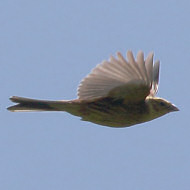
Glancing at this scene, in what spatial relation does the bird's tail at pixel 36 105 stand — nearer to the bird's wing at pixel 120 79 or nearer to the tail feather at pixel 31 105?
the tail feather at pixel 31 105

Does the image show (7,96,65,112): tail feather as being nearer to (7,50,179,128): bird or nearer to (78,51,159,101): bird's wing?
(7,50,179,128): bird

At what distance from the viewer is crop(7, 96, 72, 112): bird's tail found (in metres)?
8.08

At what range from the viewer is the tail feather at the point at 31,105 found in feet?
26.5

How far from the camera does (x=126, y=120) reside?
8117mm

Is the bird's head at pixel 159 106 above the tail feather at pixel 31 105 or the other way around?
the other way around

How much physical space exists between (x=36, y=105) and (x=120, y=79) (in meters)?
1.33

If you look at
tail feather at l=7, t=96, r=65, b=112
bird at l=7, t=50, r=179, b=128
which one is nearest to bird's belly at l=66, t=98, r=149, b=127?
bird at l=7, t=50, r=179, b=128

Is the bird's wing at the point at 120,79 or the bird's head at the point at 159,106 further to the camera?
the bird's head at the point at 159,106

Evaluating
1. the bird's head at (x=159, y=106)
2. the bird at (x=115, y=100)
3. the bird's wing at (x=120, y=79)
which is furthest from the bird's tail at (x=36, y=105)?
the bird's head at (x=159, y=106)

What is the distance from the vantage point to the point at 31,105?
8.15m

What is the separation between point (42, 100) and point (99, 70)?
115 centimetres

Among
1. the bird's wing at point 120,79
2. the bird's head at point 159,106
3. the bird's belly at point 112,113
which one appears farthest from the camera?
the bird's head at point 159,106

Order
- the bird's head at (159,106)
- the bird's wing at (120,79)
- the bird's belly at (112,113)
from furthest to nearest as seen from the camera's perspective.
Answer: the bird's head at (159,106) → the bird's belly at (112,113) → the bird's wing at (120,79)

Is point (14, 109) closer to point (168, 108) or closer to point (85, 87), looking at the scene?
point (85, 87)
